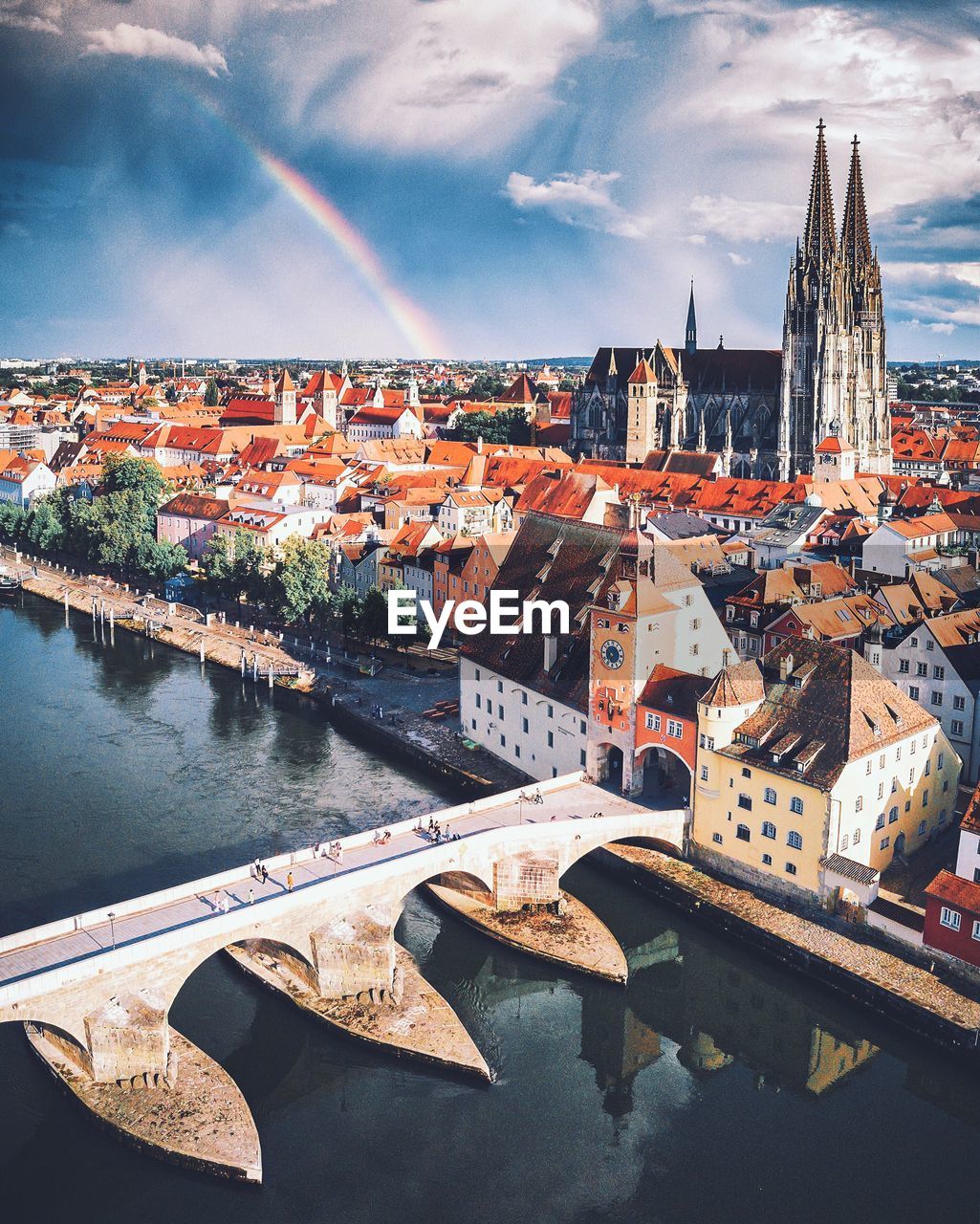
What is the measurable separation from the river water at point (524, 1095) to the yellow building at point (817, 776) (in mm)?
3024

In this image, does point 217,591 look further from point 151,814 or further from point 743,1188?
point 743,1188

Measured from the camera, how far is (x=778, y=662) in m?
39.4

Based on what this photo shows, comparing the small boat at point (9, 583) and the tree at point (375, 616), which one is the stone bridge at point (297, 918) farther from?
the small boat at point (9, 583)

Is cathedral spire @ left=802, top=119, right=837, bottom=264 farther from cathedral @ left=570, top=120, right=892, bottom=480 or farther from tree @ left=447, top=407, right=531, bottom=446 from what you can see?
tree @ left=447, top=407, right=531, bottom=446

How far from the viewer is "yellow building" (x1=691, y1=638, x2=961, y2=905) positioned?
33.6 meters

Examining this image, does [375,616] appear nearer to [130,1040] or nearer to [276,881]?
[276,881]

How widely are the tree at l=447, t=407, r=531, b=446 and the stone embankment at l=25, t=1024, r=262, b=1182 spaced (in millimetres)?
107185

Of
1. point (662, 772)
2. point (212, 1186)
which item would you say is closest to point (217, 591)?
point (662, 772)

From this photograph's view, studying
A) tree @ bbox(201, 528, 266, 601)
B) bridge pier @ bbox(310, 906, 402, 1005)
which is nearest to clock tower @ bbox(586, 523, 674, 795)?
bridge pier @ bbox(310, 906, 402, 1005)

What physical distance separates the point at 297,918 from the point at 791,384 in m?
82.9

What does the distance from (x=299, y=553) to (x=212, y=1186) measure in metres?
44.5

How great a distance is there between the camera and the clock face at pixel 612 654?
39312 mm

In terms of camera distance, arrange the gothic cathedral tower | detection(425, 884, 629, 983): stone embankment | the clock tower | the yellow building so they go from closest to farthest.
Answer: detection(425, 884, 629, 983): stone embankment, the yellow building, the clock tower, the gothic cathedral tower

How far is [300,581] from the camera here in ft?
→ 211
